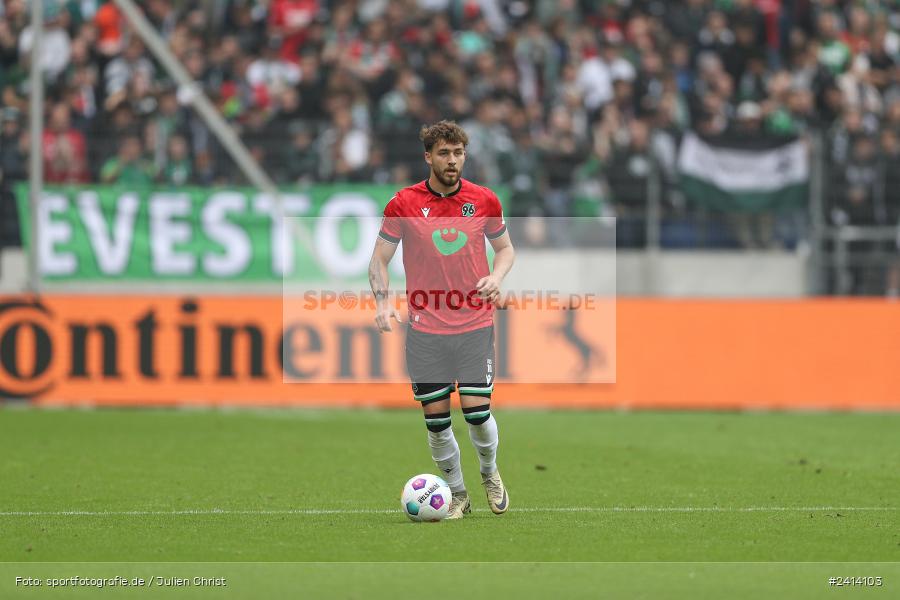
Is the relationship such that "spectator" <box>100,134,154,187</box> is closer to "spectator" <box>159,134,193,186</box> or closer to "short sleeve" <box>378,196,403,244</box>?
"spectator" <box>159,134,193,186</box>

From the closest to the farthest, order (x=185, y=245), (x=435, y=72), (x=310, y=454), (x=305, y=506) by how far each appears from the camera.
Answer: (x=305, y=506) → (x=310, y=454) → (x=185, y=245) → (x=435, y=72)

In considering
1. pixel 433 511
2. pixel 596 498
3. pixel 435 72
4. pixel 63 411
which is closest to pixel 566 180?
pixel 435 72

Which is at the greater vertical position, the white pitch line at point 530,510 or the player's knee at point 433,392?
the player's knee at point 433,392

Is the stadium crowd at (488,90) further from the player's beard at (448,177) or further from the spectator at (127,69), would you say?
the player's beard at (448,177)

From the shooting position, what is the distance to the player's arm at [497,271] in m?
10.2

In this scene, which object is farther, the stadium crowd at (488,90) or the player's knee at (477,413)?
the stadium crowd at (488,90)

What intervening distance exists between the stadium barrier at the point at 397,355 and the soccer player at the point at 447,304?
32.3 feet

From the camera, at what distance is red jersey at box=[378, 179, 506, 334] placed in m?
10.6

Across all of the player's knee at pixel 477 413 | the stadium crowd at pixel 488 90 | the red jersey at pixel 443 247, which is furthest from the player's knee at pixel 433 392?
the stadium crowd at pixel 488 90

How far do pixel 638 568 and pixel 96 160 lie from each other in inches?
599

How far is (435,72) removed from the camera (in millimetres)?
24797

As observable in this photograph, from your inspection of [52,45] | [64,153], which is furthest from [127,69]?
[64,153]

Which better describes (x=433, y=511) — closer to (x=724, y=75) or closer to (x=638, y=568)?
(x=638, y=568)

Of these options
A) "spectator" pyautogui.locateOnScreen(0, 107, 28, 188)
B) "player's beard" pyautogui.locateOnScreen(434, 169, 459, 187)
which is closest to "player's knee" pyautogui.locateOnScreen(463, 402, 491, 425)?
"player's beard" pyautogui.locateOnScreen(434, 169, 459, 187)
